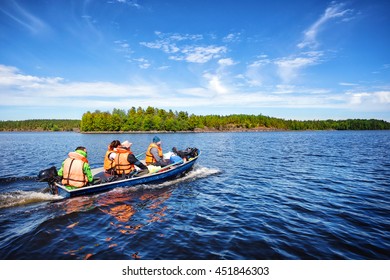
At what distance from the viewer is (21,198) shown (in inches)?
427

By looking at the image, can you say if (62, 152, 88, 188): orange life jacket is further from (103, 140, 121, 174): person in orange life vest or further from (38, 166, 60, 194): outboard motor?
(103, 140, 121, 174): person in orange life vest

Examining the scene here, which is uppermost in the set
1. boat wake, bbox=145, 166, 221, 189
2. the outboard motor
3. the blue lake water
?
the outboard motor

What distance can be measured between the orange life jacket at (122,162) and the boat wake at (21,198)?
118 inches

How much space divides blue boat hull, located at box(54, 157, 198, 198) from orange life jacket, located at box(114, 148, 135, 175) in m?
0.66

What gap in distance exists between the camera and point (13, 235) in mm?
7434

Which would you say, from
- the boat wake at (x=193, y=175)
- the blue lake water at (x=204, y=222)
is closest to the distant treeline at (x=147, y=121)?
the boat wake at (x=193, y=175)

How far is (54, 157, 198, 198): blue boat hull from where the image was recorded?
10.8m

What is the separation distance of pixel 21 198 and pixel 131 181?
4.75 metres

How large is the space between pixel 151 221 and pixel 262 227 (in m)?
3.84

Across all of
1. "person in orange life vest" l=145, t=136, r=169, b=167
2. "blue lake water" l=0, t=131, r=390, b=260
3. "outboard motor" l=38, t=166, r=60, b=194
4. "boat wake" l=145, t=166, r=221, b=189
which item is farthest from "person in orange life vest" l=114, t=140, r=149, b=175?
"outboard motor" l=38, t=166, r=60, b=194

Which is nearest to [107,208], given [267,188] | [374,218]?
[267,188]

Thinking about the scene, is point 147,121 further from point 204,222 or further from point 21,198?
point 204,222

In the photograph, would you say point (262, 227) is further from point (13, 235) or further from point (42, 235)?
point (13, 235)
